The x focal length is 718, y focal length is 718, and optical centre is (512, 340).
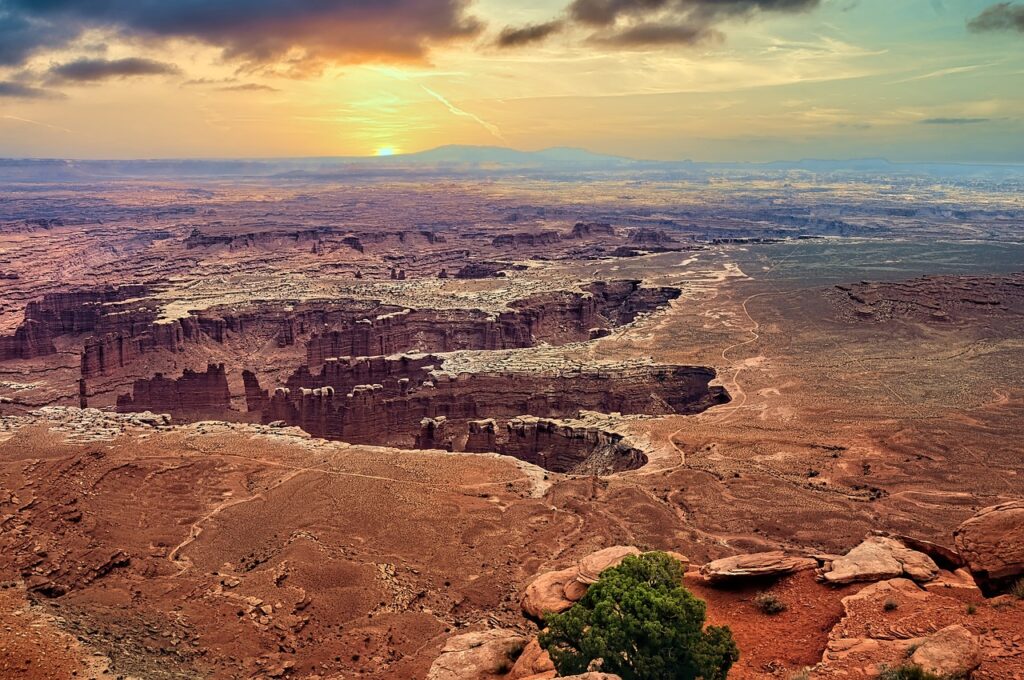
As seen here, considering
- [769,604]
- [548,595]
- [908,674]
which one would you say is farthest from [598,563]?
[908,674]

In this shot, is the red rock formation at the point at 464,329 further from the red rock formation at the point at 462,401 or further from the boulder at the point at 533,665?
the boulder at the point at 533,665

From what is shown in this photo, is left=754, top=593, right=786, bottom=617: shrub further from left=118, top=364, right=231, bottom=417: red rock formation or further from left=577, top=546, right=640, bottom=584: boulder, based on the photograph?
left=118, top=364, right=231, bottom=417: red rock formation

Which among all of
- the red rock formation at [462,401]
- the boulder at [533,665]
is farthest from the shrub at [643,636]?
the red rock formation at [462,401]

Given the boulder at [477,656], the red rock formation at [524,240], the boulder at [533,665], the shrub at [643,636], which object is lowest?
the boulder at [477,656]

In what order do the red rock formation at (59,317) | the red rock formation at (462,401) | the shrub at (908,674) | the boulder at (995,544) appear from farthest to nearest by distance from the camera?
the red rock formation at (59,317), the red rock formation at (462,401), the boulder at (995,544), the shrub at (908,674)

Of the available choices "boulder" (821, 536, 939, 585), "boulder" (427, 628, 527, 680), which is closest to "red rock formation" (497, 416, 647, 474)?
"boulder" (821, 536, 939, 585)

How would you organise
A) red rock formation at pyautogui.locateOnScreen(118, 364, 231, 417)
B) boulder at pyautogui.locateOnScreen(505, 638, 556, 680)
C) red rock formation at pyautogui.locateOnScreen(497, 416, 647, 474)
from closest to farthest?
1. boulder at pyautogui.locateOnScreen(505, 638, 556, 680)
2. red rock formation at pyautogui.locateOnScreen(497, 416, 647, 474)
3. red rock formation at pyautogui.locateOnScreen(118, 364, 231, 417)

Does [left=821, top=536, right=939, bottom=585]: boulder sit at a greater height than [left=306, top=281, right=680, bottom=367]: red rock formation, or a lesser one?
greater
